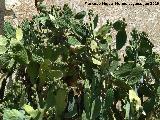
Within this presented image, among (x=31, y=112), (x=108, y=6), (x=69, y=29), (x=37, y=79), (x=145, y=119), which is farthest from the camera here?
(x=108, y=6)

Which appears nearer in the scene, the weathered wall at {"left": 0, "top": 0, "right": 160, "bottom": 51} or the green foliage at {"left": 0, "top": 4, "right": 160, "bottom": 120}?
the green foliage at {"left": 0, "top": 4, "right": 160, "bottom": 120}

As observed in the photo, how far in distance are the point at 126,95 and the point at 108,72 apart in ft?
0.52

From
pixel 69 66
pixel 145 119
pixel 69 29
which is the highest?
pixel 69 29

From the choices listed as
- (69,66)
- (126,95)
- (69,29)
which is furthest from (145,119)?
(69,29)

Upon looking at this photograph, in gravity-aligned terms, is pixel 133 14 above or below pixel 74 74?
above

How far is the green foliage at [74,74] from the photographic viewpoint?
6.50 ft

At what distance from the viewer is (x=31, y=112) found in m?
1.94

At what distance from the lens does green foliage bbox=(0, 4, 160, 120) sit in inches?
78.0

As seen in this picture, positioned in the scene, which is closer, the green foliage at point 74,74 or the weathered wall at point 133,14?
the green foliage at point 74,74

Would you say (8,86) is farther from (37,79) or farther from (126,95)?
(126,95)

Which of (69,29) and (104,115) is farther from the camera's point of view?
(69,29)

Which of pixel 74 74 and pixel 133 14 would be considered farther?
pixel 133 14

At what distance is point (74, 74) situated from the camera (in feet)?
7.50

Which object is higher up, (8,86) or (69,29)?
(69,29)
